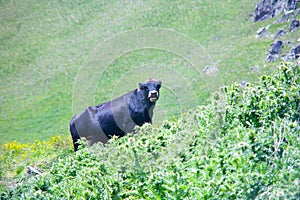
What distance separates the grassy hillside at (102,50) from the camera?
4438 cm

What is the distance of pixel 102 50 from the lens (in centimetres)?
6250

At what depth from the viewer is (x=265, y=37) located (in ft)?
159

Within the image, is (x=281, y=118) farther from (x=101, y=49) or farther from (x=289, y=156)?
(x=101, y=49)

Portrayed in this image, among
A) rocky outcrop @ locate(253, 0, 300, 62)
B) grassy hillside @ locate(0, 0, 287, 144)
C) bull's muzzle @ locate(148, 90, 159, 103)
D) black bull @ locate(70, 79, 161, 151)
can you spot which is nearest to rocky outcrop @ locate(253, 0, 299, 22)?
rocky outcrop @ locate(253, 0, 300, 62)

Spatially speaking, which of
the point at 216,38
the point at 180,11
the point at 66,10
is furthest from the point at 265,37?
the point at 66,10

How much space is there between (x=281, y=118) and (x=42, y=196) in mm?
4566

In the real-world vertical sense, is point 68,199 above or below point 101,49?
below

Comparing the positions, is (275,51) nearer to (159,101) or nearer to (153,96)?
(159,101)

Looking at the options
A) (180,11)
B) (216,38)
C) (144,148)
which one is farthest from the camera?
(180,11)

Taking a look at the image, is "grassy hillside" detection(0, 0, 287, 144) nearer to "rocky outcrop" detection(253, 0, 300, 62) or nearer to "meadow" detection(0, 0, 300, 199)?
"meadow" detection(0, 0, 300, 199)

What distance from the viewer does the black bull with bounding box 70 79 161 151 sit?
1565 cm

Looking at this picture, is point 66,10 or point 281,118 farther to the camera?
point 66,10

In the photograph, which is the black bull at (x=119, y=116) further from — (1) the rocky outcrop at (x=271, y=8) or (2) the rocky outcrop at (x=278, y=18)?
(1) the rocky outcrop at (x=271, y=8)

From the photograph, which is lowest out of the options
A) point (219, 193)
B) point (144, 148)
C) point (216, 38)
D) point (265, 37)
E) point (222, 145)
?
point (219, 193)
